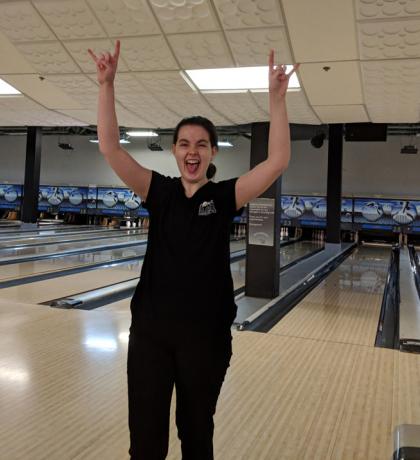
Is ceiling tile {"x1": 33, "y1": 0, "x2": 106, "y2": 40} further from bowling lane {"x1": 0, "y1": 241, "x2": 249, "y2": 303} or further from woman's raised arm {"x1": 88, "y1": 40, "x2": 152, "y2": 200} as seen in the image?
bowling lane {"x1": 0, "y1": 241, "x2": 249, "y2": 303}

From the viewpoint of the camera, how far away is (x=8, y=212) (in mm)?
18469

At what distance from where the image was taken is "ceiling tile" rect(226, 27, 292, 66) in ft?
11.4

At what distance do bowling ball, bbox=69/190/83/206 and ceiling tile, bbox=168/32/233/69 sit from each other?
573 inches

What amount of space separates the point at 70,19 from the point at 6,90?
2.46 meters

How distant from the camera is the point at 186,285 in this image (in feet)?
4.55

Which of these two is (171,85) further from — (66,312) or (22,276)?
(22,276)

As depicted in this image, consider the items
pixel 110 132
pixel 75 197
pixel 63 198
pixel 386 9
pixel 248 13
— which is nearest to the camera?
pixel 110 132

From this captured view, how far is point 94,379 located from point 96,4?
2.57 metres

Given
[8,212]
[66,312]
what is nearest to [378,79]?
[66,312]

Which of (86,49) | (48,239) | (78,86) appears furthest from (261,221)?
(48,239)

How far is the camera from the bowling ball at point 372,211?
14.6 meters

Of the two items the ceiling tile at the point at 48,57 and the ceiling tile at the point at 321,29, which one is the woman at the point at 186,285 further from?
the ceiling tile at the point at 48,57

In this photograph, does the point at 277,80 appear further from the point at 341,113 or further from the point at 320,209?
the point at 320,209

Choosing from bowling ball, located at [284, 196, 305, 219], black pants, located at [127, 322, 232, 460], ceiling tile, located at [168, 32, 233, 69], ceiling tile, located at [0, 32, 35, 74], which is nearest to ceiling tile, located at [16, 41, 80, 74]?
ceiling tile, located at [0, 32, 35, 74]
